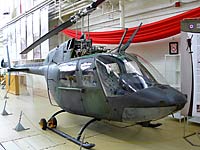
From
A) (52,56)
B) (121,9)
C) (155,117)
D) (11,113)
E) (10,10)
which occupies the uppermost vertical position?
(10,10)

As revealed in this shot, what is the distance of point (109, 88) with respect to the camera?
3.50 metres

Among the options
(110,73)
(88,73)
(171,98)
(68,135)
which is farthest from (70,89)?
(171,98)

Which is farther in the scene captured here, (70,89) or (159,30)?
(159,30)

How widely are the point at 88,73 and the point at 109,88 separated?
0.51 m

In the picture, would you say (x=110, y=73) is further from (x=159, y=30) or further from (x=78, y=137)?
(x=159, y=30)

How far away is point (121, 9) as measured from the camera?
247 inches

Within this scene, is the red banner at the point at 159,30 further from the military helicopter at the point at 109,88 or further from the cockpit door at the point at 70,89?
the cockpit door at the point at 70,89

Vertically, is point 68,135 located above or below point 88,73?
below

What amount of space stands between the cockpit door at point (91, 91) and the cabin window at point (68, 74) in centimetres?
18

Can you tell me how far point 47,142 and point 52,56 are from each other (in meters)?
1.91

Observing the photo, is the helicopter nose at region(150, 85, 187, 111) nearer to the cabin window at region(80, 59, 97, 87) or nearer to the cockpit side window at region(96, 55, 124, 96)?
the cockpit side window at region(96, 55, 124, 96)

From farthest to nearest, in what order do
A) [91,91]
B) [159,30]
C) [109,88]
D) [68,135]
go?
1. [159,30]
2. [68,135]
3. [91,91]
4. [109,88]

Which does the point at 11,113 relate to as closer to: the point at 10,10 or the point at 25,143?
the point at 25,143

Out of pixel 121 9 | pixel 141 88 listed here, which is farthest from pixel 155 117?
pixel 121 9
